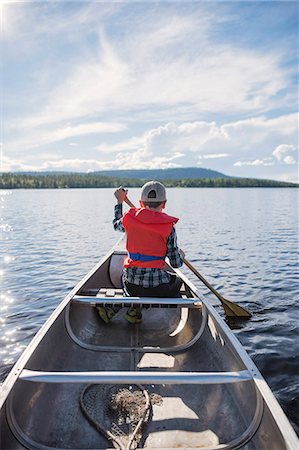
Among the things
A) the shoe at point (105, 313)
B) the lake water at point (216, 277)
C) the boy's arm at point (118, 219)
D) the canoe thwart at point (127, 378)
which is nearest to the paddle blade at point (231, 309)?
the lake water at point (216, 277)

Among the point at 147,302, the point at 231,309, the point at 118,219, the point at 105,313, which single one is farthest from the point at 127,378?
the point at 231,309

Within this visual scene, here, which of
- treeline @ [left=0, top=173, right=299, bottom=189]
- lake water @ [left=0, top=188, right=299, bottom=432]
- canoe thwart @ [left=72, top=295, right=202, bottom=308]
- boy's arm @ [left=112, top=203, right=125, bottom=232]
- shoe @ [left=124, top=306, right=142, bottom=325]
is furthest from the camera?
treeline @ [left=0, top=173, right=299, bottom=189]

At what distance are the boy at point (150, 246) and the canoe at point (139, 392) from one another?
1.31 ft

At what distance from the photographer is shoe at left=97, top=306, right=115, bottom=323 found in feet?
20.2

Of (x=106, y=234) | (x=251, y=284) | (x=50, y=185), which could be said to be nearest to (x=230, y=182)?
(x=50, y=185)

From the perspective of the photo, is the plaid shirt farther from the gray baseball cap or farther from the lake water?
the lake water

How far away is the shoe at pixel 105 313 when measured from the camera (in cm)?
615

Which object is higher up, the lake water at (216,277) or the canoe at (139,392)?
the canoe at (139,392)

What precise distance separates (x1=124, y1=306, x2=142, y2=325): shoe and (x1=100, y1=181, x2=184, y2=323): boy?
495mm

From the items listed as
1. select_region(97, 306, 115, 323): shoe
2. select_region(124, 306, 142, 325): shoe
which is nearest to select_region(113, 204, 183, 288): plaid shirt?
select_region(124, 306, 142, 325): shoe

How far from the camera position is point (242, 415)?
3605mm

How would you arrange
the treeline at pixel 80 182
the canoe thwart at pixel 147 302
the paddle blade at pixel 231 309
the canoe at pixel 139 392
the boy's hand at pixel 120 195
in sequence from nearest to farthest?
1. the canoe at pixel 139 392
2. the canoe thwart at pixel 147 302
3. the boy's hand at pixel 120 195
4. the paddle blade at pixel 231 309
5. the treeline at pixel 80 182

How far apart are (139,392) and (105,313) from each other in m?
2.05

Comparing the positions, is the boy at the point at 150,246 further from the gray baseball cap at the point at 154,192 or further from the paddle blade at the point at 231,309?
the paddle blade at the point at 231,309
